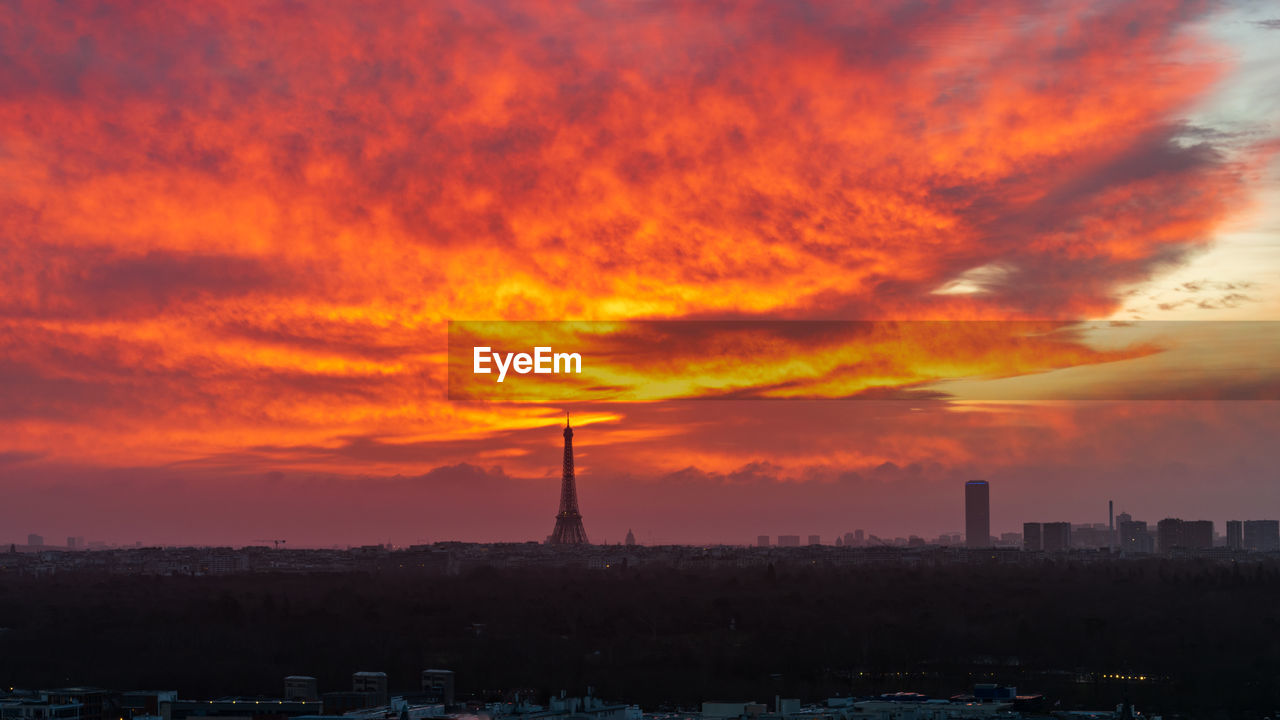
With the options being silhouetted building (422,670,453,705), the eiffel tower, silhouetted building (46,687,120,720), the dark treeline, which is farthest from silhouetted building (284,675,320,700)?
the eiffel tower

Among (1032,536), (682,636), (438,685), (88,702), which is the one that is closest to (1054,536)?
(1032,536)

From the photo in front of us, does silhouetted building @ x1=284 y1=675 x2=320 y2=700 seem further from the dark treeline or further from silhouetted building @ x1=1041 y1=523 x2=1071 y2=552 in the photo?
silhouetted building @ x1=1041 y1=523 x2=1071 y2=552

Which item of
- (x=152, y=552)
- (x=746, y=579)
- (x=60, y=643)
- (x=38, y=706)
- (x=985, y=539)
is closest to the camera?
(x=38, y=706)

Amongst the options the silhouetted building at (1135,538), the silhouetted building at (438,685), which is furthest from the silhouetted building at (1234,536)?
the silhouetted building at (438,685)

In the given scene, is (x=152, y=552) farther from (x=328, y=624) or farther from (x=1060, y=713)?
(x=1060, y=713)

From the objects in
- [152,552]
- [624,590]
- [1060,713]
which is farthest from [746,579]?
[152,552]

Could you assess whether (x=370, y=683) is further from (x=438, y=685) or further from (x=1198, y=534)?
(x=1198, y=534)
